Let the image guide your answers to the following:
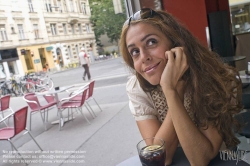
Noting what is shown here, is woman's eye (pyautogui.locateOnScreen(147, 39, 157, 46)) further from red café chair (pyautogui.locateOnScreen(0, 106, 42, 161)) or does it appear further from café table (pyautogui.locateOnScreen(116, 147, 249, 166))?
red café chair (pyautogui.locateOnScreen(0, 106, 42, 161))

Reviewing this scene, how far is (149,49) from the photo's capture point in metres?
0.88

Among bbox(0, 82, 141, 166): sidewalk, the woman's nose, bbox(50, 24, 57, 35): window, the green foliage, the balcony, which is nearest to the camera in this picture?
the woman's nose

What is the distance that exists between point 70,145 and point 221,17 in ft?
11.3

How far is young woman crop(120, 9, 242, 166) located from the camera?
82cm

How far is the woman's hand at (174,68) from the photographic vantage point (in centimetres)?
84

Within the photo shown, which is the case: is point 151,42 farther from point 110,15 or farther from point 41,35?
point 41,35

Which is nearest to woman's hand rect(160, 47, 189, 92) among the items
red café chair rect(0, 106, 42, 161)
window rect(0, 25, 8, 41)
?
red café chair rect(0, 106, 42, 161)

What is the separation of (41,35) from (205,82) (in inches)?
707

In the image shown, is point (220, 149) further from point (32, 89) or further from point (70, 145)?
point (32, 89)

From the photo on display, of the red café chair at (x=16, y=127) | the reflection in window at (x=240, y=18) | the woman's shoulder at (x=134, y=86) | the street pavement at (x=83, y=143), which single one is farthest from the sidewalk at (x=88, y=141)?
the reflection in window at (x=240, y=18)

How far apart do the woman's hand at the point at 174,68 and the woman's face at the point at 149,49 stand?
33 millimetres

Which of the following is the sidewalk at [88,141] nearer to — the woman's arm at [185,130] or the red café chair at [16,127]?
the red café chair at [16,127]

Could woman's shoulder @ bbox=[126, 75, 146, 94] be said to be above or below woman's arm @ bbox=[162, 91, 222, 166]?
above

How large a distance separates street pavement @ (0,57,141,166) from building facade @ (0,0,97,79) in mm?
4376
